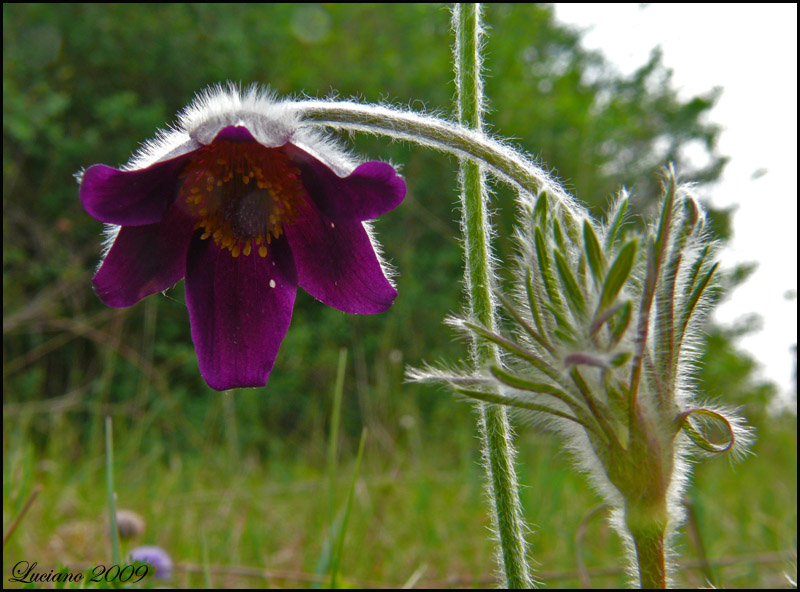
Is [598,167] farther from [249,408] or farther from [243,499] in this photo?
[243,499]

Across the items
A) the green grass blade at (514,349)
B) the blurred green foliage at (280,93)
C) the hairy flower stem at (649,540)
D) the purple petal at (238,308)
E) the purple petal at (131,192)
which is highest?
the blurred green foliage at (280,93)

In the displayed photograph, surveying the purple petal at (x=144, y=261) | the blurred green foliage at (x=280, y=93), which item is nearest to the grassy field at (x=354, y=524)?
the purple petal at (x=144, y=261)

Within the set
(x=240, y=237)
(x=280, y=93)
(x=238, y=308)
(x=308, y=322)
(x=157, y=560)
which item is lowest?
(x=157, y=560)

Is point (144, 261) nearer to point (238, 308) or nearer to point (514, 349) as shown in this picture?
point (238, 308)

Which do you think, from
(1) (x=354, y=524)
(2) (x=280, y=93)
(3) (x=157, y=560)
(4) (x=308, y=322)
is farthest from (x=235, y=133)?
(2) (x=280, y=93)

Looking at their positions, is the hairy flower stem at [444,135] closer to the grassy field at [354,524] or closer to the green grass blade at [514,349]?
the green grass blade at [514,349]

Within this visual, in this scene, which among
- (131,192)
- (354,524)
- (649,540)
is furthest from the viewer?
(354,524)
